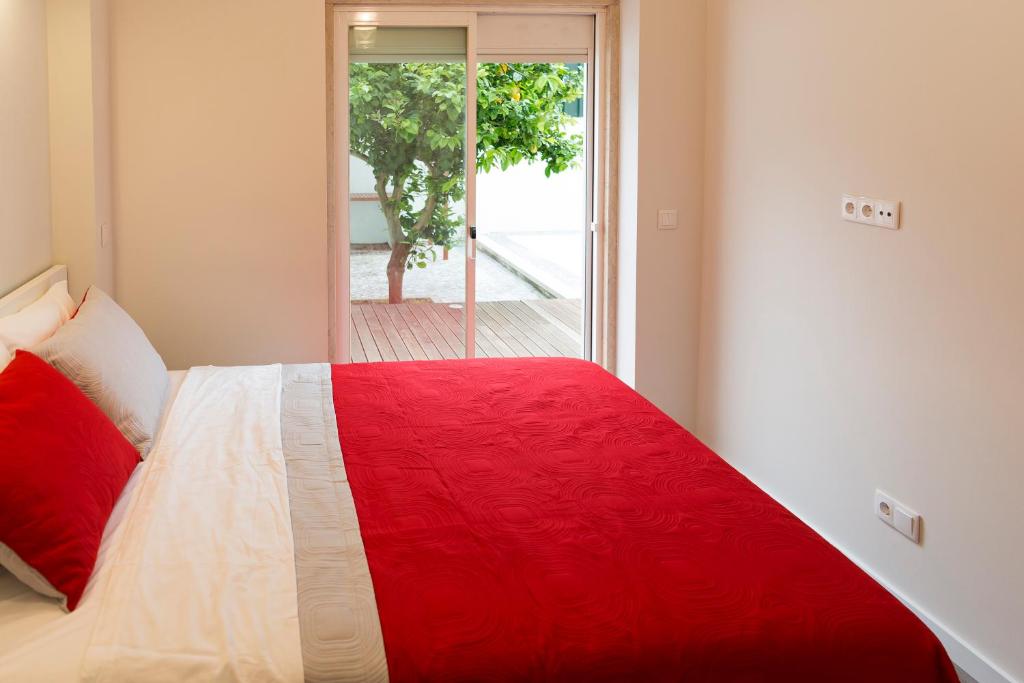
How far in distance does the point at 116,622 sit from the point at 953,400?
236 centimetres

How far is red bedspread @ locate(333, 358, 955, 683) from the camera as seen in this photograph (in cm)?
210

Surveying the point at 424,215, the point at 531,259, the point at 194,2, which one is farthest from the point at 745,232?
the point at 531,259

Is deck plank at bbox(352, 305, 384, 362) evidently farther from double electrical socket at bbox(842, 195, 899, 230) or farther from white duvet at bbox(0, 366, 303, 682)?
double electrical socket at bbox(842, 195, 899, 230)

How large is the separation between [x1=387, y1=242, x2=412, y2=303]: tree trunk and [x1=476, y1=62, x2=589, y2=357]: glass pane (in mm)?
884

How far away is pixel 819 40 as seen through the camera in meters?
4.02

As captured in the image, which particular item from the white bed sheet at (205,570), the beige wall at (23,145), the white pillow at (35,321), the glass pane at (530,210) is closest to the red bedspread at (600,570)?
the white bed sheet at (205,570)

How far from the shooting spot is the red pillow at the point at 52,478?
218 cm

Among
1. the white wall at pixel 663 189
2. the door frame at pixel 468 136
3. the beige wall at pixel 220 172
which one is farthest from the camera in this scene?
the door frame at pixel 468 136

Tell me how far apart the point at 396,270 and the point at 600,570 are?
10.5ft

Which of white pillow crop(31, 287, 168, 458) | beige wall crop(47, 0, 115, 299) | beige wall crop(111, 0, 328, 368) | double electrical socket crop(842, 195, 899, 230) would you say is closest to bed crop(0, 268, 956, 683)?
white pillow crop(31, 287, 168, 458)

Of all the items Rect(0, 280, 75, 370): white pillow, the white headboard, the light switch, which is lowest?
Rect(0, 280, 75, 370): white pillow

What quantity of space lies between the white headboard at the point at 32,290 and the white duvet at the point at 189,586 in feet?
2.45

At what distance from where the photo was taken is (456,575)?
90.6 inches

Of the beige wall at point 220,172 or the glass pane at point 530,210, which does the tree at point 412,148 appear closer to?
the beige wall at point 220,172
